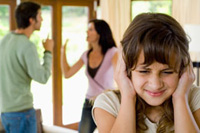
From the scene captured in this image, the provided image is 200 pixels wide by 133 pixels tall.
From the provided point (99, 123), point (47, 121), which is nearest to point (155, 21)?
point (99, 123)

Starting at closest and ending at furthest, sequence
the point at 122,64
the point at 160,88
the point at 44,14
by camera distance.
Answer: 1. the point at 160,88
2. the point at 122,64
3. the point at 44,14

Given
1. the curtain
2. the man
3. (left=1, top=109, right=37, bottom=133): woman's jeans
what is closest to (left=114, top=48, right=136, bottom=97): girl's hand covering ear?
the man

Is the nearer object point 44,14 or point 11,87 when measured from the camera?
point 11,87

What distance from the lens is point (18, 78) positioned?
2.99m

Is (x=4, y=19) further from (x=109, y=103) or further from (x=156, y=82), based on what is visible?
(x=156, y=82)

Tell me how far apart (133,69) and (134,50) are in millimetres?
70

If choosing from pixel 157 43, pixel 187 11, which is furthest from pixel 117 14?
pixel 157 43

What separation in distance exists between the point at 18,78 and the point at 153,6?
2.77 m

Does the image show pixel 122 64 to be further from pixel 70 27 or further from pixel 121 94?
pixel 70 27

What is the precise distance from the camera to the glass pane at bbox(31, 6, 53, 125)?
5.02 metres

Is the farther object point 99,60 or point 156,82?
point 99,60

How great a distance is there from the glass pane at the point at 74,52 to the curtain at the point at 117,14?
301 millimetres

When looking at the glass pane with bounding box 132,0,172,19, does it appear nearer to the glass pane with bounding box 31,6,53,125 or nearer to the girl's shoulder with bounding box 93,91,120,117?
the glass pane with bounding box 31,6,53,125

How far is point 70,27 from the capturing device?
5.41 meters
